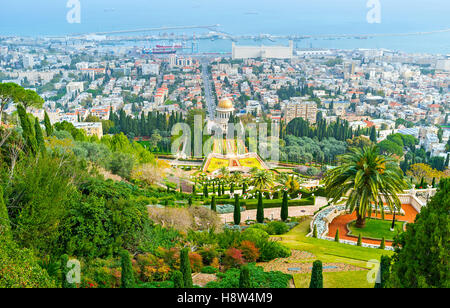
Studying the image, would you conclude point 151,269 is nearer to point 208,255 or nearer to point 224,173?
point 208,255

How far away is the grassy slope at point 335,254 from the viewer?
26.1 feet

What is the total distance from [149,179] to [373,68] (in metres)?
76.9

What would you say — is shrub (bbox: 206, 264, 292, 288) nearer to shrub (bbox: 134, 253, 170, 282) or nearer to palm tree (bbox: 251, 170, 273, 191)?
shrub (bbox: 134, 253, 170, 282)

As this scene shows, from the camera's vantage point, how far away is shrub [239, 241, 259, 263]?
371 inches

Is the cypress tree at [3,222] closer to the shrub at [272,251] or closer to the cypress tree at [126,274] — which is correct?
the cypress tree at [126,274]

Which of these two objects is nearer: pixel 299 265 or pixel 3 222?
pixel 3 222

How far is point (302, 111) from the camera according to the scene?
52.1 meters

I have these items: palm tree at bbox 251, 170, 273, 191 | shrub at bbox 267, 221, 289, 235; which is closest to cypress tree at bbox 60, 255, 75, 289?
shrub at bbox 267, 221, 289, 235

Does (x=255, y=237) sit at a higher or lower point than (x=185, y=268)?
lower

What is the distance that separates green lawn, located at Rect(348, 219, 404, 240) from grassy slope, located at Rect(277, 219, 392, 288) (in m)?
1.55

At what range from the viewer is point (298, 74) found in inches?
3374

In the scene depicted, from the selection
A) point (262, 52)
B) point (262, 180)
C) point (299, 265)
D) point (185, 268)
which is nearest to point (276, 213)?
point (262, 180)

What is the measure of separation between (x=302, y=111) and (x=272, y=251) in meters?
43.7
